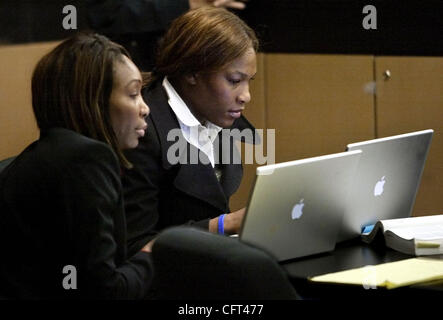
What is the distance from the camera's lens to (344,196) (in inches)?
79.4

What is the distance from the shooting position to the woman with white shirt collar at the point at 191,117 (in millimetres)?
2189

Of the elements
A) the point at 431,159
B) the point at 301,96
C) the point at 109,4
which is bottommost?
the point at 431,159

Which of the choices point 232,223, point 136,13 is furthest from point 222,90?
point 232,223

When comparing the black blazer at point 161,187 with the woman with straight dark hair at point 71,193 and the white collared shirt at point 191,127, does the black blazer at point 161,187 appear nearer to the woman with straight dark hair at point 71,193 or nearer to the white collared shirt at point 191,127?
the white collared shirt at point 191,127

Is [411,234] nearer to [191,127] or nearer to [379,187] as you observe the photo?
[379,187]

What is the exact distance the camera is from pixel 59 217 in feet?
6.09

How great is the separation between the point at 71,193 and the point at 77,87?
24 cm

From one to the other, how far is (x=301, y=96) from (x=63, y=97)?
5.12 ft

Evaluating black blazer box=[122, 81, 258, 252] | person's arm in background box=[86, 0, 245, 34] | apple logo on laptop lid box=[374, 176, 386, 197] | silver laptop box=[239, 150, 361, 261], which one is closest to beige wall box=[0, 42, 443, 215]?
person's arm in background box=[86, 0, 245, 34]

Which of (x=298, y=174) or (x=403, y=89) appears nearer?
(x=298, y=174)

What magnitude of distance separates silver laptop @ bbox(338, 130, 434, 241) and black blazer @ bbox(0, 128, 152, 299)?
0.53m
